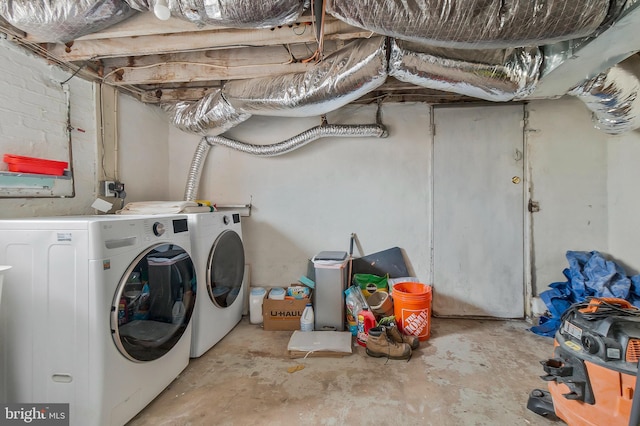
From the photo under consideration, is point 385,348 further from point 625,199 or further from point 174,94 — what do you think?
point 174,94

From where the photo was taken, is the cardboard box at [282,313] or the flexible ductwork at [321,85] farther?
the cardboard box at [282,313]

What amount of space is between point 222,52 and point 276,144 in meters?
0.87

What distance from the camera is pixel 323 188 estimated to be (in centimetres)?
276

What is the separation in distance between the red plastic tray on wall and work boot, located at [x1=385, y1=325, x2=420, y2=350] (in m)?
2.48

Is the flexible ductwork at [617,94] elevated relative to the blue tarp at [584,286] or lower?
elevated

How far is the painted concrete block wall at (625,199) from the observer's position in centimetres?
210

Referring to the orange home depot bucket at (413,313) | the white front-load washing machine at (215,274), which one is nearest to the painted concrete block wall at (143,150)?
the white front-load washing machine at (215,274)

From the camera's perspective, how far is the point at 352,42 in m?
1.68

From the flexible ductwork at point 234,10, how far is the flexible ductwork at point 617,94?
5.62ft

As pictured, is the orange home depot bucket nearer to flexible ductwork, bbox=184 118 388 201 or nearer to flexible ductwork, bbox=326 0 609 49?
flexible ductwork, bbox=184 118 388 201

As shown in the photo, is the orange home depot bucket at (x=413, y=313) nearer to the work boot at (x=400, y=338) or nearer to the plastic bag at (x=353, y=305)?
the work boot at (x=400, y=338)

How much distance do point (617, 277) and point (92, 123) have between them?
157 inches

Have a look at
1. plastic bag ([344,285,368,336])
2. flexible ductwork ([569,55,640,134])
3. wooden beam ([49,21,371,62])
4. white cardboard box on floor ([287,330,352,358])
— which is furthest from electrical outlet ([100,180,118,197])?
flexible ductwork ([569,55,640,134])

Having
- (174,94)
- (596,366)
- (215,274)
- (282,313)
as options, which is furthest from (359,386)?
(174,94)
